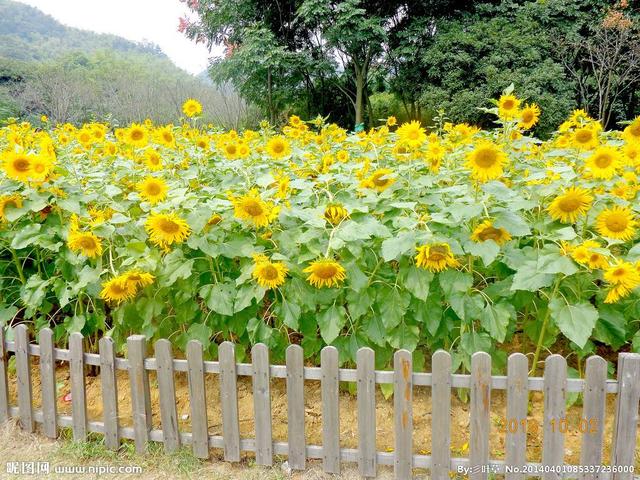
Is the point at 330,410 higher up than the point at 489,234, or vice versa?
the point at 489,234

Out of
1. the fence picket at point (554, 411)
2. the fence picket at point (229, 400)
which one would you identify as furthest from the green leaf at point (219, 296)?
the fence picket at point (554, 411)

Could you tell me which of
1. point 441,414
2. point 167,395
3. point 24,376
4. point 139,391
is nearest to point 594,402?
point 441,414

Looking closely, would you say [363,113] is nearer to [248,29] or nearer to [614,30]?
[248,29]

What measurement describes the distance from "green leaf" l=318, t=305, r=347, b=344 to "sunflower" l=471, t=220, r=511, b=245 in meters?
0.60

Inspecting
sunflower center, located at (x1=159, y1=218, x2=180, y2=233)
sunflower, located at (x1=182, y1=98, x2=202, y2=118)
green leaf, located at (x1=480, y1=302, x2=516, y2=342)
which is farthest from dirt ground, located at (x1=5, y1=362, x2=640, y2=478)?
sunflower, located at (x1=182, y1=98, x2=202, y2=118)

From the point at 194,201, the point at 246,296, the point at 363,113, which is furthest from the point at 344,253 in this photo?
the point at 363,113

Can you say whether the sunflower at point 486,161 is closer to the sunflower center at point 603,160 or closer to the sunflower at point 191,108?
the sunflower center at point 603,160

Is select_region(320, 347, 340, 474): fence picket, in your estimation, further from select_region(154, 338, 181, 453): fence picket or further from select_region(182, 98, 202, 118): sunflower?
select_region(182, 98, 202, 118): sunflower

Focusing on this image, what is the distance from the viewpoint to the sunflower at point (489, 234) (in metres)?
2.00

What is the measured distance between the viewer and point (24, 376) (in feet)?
8.22

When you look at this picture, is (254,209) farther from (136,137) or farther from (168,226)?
(136,137)

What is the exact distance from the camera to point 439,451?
2.10m

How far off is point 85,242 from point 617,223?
201cm

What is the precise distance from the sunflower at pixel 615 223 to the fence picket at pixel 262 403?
4.31ft
